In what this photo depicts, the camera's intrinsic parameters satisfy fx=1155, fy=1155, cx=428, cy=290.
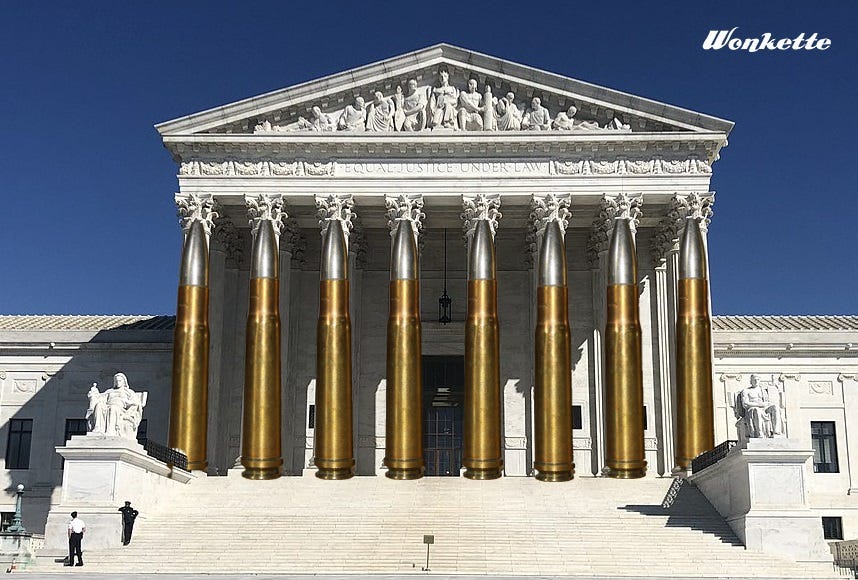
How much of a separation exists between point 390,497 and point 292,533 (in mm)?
6129

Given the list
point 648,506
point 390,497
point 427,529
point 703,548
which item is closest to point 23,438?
point 390,497

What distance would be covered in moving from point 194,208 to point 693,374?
2114cm

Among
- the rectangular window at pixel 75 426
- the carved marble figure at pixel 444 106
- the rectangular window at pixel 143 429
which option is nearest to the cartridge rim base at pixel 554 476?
the carved marble figure at pixel 444 106

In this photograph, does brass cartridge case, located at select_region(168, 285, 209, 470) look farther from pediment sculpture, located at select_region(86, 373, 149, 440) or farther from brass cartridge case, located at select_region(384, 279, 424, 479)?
brass cartridge case, located at select_region(384, 279, 424, 479)

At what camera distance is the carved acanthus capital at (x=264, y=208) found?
47.3m

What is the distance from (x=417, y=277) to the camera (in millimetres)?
47188

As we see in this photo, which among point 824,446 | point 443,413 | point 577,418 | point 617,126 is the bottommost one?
point 824,446

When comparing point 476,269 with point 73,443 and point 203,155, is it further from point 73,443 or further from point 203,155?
point 73,443

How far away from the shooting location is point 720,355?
5372 cm

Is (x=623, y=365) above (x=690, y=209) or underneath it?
underneath

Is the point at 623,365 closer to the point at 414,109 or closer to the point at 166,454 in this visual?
the point at 414,109

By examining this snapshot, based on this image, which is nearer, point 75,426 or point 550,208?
point 550,208

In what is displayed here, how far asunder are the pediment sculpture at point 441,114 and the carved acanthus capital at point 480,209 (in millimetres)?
2837

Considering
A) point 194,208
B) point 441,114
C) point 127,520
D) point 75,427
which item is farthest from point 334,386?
point 75,427
